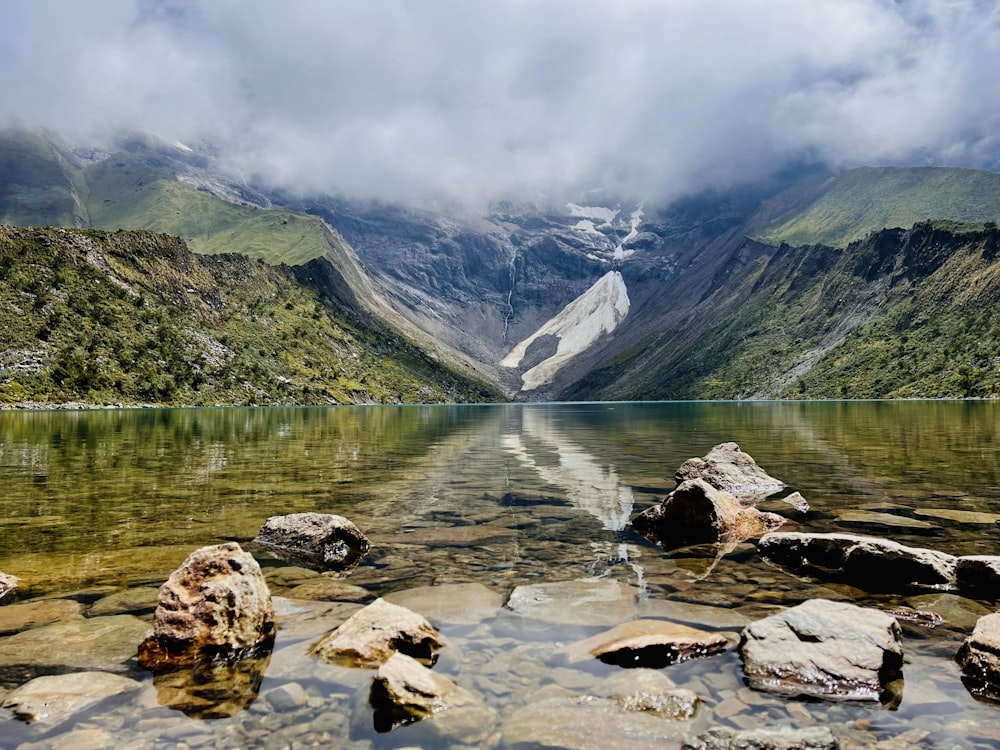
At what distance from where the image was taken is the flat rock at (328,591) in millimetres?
13917

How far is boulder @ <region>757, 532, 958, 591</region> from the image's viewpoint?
14.4 metres

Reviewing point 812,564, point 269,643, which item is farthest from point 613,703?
point 812,564

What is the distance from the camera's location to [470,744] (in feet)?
25.7

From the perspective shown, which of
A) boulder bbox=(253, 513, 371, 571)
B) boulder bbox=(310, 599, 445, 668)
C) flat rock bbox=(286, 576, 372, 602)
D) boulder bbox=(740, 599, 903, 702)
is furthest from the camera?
boulder bbox=(253, 513, 371, 571)

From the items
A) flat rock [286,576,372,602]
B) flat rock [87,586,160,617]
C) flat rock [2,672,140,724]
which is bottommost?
flat rock [286,576,372,602]

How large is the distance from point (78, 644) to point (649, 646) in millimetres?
10265

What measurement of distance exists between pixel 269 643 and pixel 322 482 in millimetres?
23128

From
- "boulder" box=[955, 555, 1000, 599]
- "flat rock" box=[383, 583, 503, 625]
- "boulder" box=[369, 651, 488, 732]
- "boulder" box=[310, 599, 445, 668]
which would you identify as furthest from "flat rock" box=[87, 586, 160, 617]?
"boulder" box=[955, 555, 1000, 599]

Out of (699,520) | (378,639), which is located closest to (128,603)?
(378,639)

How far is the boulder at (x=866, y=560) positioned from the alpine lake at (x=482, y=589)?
64cm

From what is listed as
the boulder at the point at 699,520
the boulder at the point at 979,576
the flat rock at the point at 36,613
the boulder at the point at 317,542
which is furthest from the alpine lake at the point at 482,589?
the boulder at the point at 699,520

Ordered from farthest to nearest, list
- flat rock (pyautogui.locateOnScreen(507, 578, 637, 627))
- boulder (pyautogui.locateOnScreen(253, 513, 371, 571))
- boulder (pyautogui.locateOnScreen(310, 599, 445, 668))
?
boulder (pyautogui.locateOnScreen(253, 513, 371, 571))
flat rock (pyautogui.locateOnScreen(507, 578, 637, 627))
boulder (pyautogui.locateOnScreen(310, 599, 445, 668))

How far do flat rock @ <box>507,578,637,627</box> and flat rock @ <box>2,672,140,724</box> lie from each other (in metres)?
7.30

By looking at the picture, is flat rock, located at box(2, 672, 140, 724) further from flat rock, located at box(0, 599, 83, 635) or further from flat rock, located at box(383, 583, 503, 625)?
flat rock, located at box(383, 583, 503, 625)
